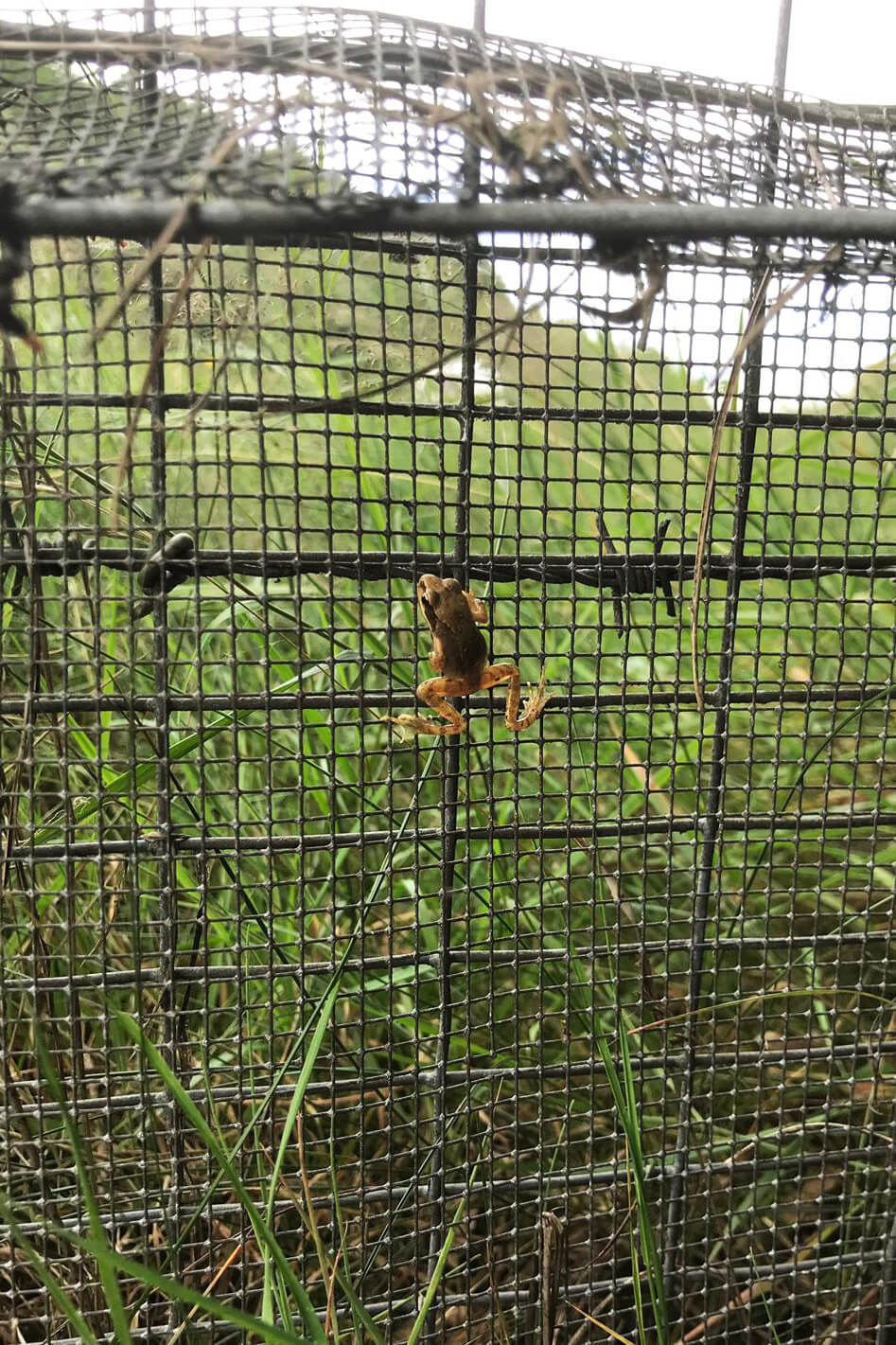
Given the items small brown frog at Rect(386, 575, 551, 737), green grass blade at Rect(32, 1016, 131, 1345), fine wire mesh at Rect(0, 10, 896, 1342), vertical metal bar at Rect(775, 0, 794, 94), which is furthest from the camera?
vertical metal bar at Rect(775, 0, 794, 94)

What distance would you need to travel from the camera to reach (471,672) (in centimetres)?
112

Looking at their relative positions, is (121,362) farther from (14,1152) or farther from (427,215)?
(14,1152)

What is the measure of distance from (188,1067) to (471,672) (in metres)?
0.62

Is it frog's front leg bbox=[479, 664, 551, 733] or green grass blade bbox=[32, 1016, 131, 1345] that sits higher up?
frog's front leg bbox=[479, 664, 551, 733]

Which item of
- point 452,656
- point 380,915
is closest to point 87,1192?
point 452,656

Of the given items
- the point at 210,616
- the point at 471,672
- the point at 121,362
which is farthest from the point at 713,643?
the point at 121,362

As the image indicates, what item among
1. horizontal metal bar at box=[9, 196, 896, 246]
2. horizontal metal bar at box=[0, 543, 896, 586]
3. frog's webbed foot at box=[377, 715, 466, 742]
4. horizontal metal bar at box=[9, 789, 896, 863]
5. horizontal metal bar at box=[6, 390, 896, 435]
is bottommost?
horizontal metal bar at box=[9, 789, 896, 863]

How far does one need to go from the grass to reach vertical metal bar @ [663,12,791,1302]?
1.1 inches

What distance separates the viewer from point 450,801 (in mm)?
1085

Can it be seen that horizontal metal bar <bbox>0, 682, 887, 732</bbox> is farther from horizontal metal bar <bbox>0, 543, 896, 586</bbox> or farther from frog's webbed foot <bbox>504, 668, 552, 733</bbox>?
horizontal metal bar <bbox>0, 543, 896, 586</bbox>

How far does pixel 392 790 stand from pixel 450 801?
4.6 inches

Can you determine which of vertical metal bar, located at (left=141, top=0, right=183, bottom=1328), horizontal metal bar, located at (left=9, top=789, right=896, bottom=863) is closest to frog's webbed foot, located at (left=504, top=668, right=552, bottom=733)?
horizontal metal bar, located at (left=9, top=789, right=896, bottom=863)

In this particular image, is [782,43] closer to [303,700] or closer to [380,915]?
[303,700]

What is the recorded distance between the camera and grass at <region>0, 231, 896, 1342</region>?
101cm
